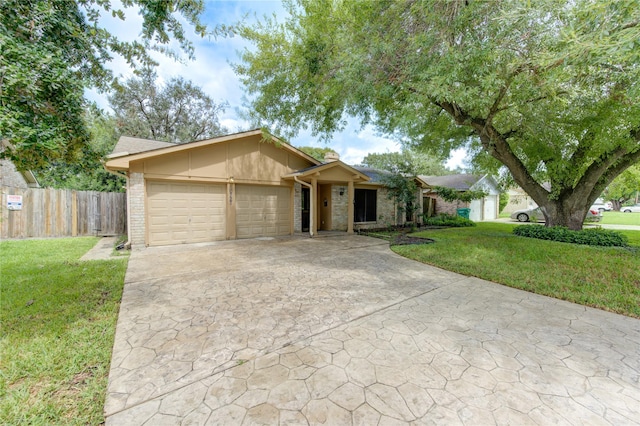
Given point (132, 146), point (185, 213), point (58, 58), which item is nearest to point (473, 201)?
point (185, 213)

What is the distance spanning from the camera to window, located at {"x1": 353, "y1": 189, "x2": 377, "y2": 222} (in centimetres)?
1307

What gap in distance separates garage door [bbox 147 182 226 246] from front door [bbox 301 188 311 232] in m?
3.77

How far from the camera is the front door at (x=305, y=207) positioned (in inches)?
478

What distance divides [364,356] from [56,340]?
11.3ft

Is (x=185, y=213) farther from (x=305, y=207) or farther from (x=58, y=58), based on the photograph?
(x=58, y=58)

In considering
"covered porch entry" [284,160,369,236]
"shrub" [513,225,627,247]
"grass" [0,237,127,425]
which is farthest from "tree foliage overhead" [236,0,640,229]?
"grass" [0,237,127,425]

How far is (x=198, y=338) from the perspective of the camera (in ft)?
9.92

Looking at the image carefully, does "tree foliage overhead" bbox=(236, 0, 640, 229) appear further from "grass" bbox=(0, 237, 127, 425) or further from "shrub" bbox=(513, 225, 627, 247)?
"grass" bbox=(0, 237, 127, 425)

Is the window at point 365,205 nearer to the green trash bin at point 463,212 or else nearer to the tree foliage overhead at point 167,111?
the green trash bin at point 463,212

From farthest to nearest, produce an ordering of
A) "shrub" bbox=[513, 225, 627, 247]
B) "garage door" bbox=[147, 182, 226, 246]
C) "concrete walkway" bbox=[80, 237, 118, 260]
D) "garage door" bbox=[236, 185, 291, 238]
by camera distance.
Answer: "garage door" bbox=[236, 185, 291, 238] → "garage door" bbox=[147, 182, 226, 246] → "shrub" bbox=[513, 225, 627, 247] → "concrete walkway" bbox=[80, 237, 118, 260]

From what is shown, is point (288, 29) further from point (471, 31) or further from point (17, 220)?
point (17, 220)

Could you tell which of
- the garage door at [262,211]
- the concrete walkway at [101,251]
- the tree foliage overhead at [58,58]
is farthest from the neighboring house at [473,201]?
the tree foliage overhead at [58,58]

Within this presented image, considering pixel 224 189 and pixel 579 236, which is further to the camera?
pixel 224 189

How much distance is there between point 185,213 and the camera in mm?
8922
